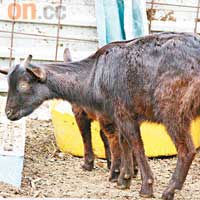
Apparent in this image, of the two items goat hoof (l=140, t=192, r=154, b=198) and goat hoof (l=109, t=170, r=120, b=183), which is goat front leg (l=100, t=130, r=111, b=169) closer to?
goat hoof (l=109, t=170, r=120, b=183)

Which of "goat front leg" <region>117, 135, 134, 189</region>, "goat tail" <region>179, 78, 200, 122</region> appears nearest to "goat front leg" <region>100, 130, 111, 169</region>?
"goat front leg" <region>117, 135, 134, 189</region>

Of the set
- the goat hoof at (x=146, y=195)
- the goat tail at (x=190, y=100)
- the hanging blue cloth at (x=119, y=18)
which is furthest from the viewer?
the hanging blue cloth at (x=119, y=18)

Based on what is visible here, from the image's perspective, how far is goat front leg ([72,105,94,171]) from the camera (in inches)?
334

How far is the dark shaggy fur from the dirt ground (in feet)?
1.02

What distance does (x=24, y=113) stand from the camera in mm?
7660

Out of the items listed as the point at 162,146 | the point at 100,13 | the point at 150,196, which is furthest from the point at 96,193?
the point at 100,13

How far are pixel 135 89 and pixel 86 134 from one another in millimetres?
1354

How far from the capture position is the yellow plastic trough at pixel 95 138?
29.0ft

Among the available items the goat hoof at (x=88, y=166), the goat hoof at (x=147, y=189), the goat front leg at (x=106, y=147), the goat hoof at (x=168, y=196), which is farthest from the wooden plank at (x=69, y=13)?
the goat hoof at (x=168, y=196)

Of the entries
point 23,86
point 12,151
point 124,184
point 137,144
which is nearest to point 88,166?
point 124,184

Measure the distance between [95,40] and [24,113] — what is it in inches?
131

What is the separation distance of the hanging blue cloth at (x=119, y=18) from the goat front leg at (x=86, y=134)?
6.98 ft

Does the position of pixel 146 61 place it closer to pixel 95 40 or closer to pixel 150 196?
pixel 150 196

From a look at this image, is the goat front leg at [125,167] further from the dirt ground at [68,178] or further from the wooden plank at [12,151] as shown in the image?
the wooden plank at [12,151]
